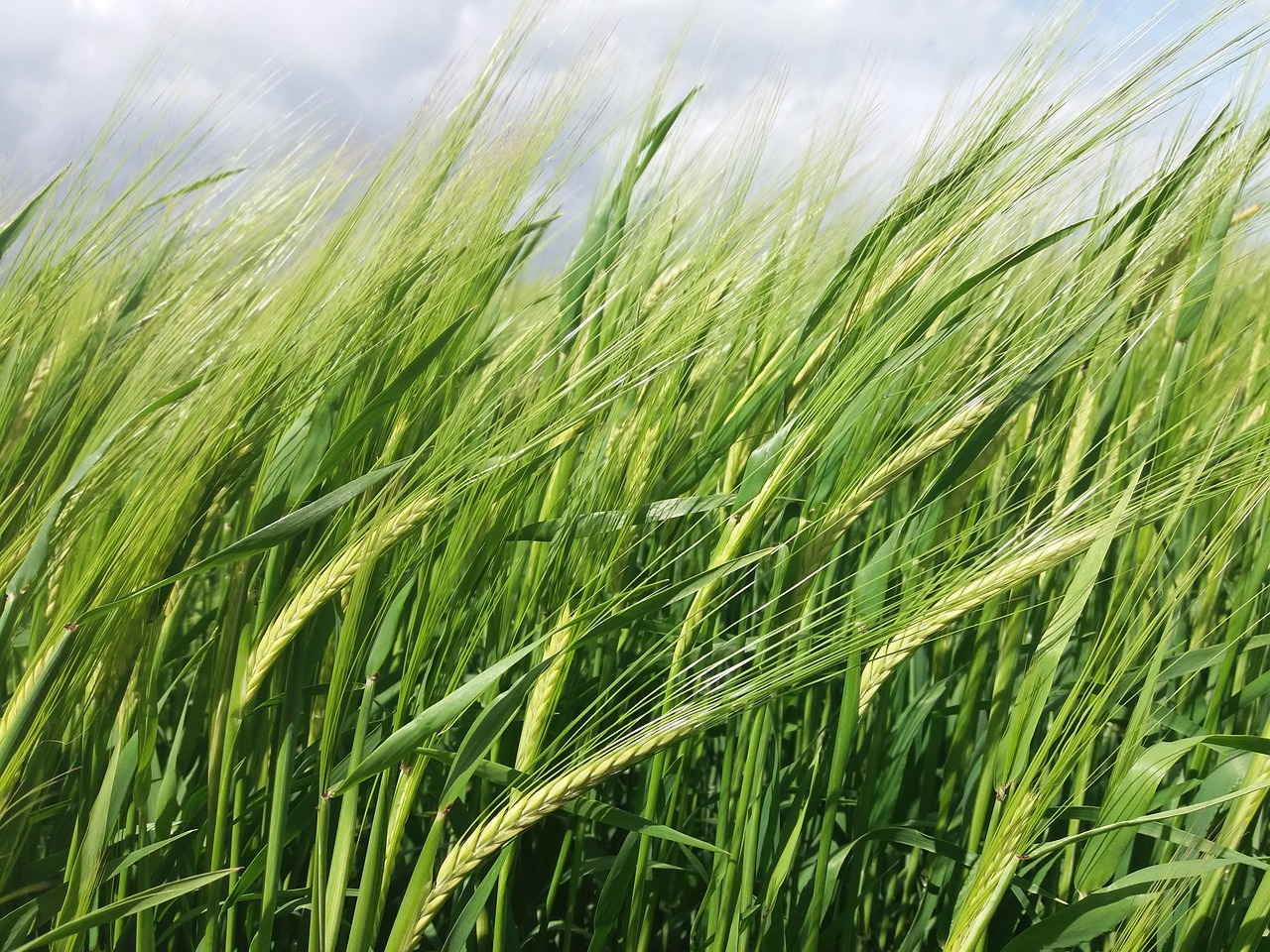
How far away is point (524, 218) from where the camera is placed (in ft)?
3.08

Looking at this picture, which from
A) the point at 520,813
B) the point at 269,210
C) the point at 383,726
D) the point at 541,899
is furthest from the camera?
the point at 269,210

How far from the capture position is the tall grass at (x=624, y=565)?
0.65 meters

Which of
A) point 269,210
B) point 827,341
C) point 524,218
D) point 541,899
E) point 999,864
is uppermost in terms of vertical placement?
point 269,210

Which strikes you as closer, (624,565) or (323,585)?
(323,585)

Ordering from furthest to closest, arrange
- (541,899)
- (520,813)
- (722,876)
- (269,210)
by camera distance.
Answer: (269,210) < (541,899) < (722,876) < (520,813)

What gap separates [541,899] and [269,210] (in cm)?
81

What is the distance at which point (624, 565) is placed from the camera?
2.72 feet

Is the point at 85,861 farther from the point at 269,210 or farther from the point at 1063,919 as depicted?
the point at 269,210

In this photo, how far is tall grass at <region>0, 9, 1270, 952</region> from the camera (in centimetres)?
65

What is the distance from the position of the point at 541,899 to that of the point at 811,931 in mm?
318

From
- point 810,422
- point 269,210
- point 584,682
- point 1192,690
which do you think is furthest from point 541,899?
point 269,210

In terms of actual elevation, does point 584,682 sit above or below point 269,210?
below

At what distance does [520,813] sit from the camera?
1.95ft

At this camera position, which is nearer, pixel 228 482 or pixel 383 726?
pixel 228 482
